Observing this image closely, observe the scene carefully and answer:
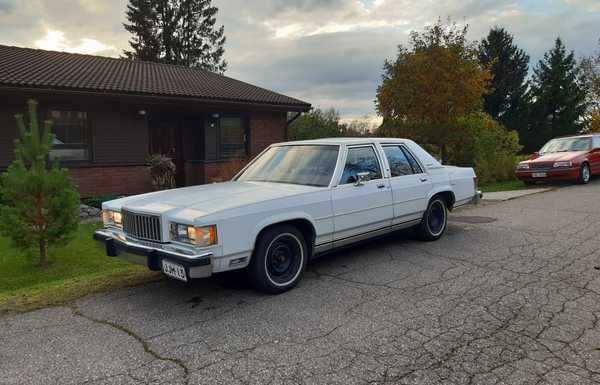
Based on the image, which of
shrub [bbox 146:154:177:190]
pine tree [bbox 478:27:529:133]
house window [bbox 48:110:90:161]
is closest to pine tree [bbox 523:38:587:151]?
pine tree [bbox 478:27:529:133]

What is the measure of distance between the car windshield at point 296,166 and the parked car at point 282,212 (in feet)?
0.05

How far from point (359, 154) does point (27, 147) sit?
451 centimetres

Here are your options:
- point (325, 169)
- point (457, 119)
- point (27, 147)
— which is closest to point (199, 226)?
point (325, 169)

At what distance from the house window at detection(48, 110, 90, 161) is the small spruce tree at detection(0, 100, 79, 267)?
631 cm

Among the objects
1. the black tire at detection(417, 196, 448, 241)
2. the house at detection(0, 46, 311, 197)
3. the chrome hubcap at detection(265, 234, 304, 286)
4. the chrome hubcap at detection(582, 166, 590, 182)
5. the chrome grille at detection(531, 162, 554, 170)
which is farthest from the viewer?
the chrome hubcap at detection(582, 166, 590, 182)

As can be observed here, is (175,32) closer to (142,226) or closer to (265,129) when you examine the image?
(265,129)

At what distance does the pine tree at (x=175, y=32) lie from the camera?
36.3m

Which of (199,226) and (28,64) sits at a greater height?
(28,64)

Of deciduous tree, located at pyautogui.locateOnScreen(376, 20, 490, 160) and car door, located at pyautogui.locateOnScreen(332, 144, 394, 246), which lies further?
deciduous tree, located at pyautogui.locateOnScreen(376, 20, 490, 160)

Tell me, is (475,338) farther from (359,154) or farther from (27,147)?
(27,147)

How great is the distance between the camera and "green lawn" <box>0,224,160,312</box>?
15.1 feet

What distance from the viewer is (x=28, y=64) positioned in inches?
523

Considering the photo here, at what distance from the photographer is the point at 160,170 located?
13602 mm

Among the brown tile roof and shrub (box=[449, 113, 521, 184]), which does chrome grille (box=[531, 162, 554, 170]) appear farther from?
the brown tile roof
